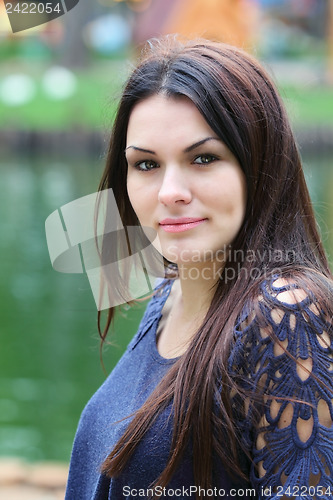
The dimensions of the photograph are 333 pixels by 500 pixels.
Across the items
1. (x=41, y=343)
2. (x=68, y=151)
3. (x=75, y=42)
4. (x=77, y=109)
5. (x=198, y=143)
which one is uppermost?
(x=75, y=42)

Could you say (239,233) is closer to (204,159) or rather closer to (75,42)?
(204,159)

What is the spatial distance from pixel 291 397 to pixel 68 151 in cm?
1358

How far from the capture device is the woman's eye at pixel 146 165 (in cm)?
139

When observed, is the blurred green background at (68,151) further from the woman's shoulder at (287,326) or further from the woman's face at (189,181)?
the woman's shoulder at (287,326)

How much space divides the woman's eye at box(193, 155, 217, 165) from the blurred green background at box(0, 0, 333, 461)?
0.32m

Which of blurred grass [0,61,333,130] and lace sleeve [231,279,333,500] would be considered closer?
lace sleeve [231,279,333,500]

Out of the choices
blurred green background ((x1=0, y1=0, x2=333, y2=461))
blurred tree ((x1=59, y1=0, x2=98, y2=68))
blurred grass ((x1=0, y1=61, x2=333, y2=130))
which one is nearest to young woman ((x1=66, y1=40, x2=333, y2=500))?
blurred green background ((x1=0, y1=0, x2=333, y2=461))

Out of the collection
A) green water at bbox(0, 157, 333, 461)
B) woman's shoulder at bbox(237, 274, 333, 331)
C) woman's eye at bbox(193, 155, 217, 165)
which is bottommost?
woman's shoulder at bbox(237, 274, 333, 331)

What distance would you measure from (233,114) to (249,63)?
120 millimetres

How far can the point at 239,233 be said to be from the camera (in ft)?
4.49

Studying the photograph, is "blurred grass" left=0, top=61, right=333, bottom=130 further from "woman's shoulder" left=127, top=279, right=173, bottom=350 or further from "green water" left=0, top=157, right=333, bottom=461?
"woman's shoulder" left=127, top=279, right=173, bottom=350

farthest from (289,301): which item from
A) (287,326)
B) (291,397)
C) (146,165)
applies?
(146,165)

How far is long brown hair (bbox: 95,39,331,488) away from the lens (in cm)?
122

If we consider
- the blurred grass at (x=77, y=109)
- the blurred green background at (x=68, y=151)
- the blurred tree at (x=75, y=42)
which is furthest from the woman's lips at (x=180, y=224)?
the blurred tree at (x=75, y=42)
